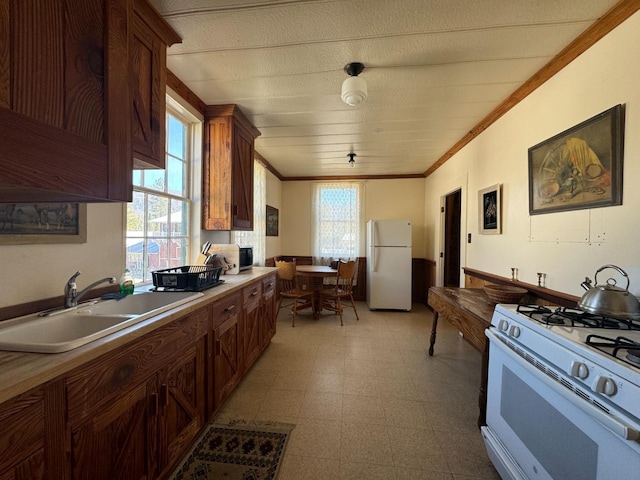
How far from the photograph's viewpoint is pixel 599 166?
147 centimetres

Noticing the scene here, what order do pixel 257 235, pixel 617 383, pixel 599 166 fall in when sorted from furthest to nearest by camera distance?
1. pixel 257 235
2. pixel 599 166
3. pixel 617 383

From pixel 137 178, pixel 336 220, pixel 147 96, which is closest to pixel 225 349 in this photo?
pixel 137 178

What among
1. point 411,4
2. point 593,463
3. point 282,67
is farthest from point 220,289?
point 411,4

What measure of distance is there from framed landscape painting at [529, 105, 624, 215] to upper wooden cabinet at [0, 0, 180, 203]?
234 centimetres

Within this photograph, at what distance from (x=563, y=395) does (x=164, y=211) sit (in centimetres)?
255

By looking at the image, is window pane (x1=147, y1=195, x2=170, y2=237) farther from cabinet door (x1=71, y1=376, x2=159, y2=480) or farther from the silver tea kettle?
the silver tea kettle

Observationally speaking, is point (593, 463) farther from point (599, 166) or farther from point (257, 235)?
point (257, 235)

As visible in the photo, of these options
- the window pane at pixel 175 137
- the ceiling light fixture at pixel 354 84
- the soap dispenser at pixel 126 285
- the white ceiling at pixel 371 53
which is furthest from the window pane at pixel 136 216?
the ceiling light fixture at pixel 354 84

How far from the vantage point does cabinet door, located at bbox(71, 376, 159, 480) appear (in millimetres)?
841

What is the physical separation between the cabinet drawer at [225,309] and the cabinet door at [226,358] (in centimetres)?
3

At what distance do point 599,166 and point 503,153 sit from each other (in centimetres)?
106

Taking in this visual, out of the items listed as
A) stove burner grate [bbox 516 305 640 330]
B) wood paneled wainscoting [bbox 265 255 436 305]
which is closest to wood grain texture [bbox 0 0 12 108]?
stove burner grate [bbox 516 305 640 330]

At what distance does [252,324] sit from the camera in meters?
2.35

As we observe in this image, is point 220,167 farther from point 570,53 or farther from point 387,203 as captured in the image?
point 387,203
